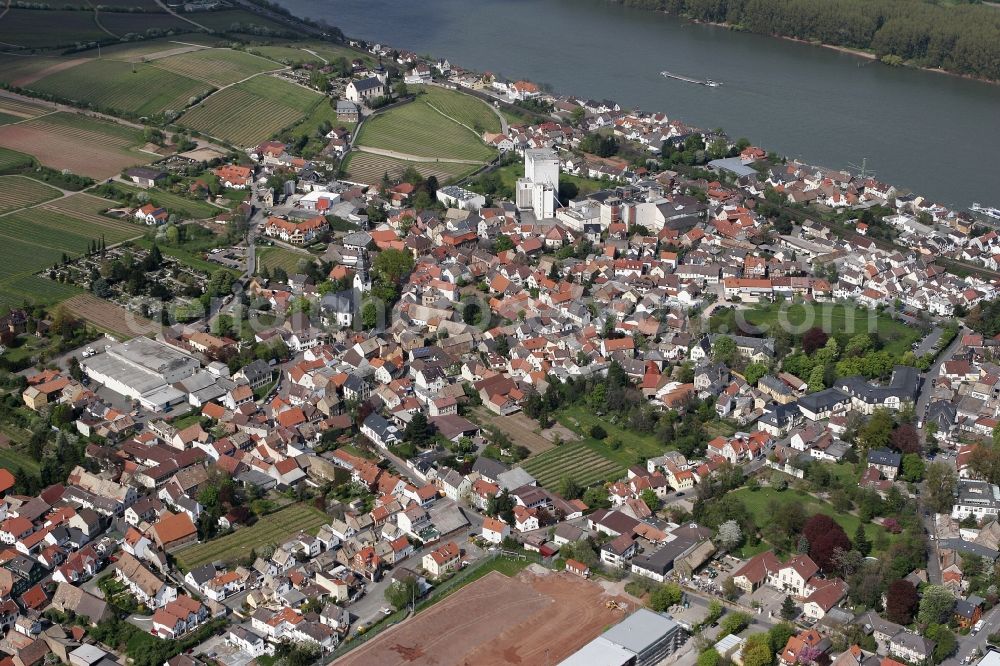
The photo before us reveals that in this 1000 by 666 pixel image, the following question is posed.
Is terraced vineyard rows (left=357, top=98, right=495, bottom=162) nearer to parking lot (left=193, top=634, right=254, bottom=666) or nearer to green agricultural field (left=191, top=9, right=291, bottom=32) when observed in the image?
green agricultural field (left=191, top=9, right=291, bottom=32)

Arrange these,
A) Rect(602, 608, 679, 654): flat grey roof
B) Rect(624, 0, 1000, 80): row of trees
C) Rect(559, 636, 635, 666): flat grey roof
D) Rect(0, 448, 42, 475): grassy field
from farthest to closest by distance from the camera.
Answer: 1. Rect(624, 0, 1000, 80): row of trees
2. Rect(0, 448, 42, 475): grassy field
3. Rect(602, 608, 679, 654): flat grey roof
4. Rect(559, 636, 635, 666): flat grey roof

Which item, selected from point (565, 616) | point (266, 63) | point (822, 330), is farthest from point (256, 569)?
point (266, 63)

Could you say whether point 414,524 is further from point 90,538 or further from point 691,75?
point 691,75

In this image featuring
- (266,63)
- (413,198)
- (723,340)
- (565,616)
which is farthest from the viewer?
(266,63)

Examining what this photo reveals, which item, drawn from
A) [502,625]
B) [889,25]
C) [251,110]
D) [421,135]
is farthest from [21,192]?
[889,25]

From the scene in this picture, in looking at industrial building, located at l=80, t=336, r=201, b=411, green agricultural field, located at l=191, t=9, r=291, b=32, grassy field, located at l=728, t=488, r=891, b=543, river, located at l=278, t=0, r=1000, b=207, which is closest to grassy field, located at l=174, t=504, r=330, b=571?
industrial building, located at l=80, t=336, r=201, b=411

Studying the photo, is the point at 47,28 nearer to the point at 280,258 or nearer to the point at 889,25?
the point at 280,258

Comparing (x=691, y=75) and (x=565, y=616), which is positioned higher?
(x=691, y=75)
